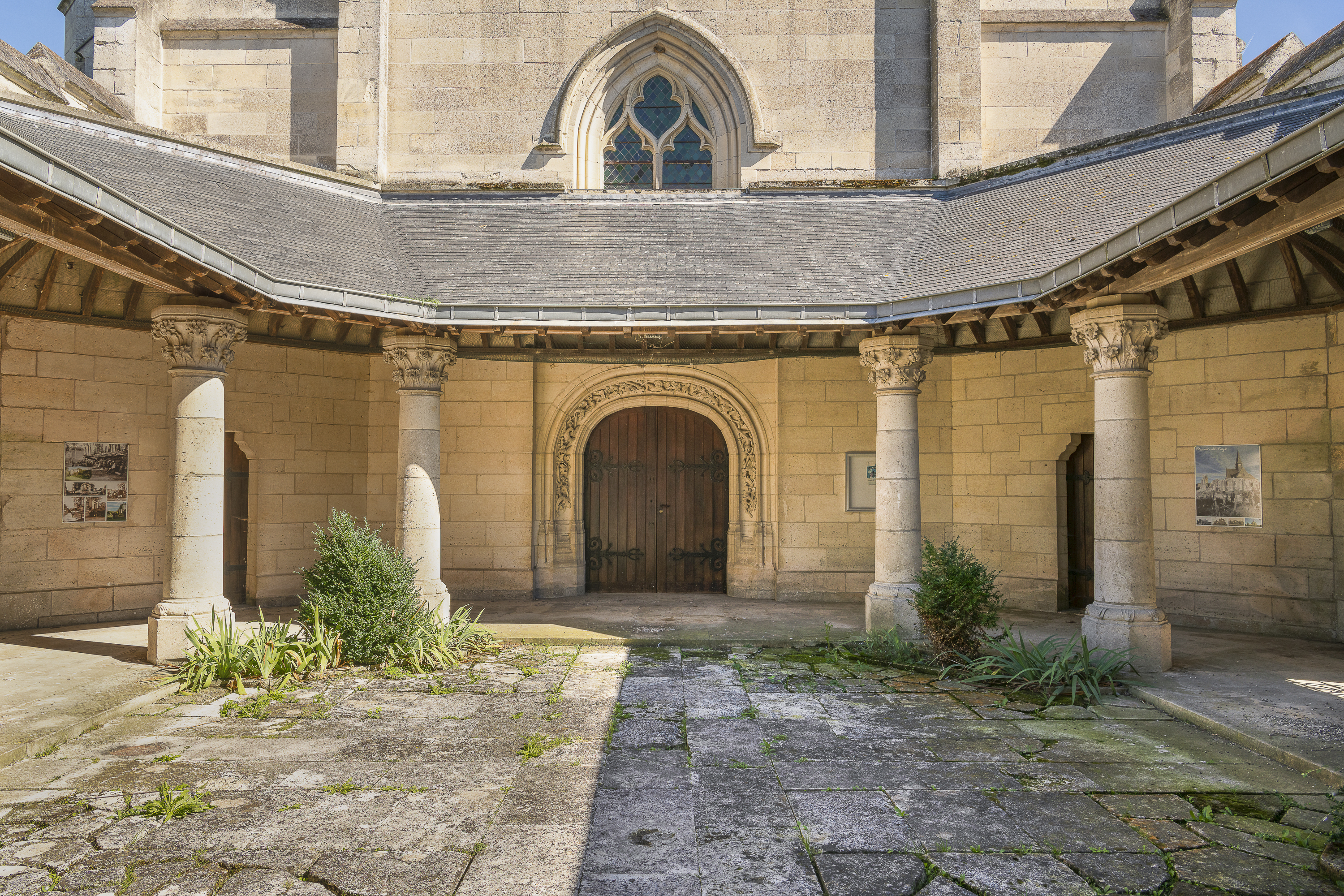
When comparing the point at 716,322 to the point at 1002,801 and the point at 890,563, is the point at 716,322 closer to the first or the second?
the point at 890,563

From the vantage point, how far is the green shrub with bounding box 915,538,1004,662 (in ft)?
20.7

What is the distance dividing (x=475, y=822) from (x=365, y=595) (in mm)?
3265

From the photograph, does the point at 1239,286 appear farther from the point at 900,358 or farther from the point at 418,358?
the point at 418,358

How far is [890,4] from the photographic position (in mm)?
10672

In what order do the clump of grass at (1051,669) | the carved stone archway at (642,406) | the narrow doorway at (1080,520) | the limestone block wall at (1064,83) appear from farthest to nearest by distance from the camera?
the limestone block wall at (1064,83)
the carved stone archway at (642,406)
the narrow doorway at (1080,520)
the clump of grass at (1051,669)

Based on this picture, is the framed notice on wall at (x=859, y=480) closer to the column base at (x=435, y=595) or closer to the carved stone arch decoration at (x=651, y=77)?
the carved stone arch decoration at (x=651, y=77)

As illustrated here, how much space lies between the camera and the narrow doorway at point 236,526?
942 centimetres

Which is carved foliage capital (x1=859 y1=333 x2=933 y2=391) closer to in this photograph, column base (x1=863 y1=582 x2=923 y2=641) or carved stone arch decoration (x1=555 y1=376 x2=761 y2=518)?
column base (x1=863 y1=582 x2=923 y2=641)

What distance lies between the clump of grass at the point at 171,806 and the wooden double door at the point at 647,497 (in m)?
6.84

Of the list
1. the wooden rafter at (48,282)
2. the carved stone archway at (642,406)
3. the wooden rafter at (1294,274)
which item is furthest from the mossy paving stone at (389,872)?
the wooden rafter at (1294,274)

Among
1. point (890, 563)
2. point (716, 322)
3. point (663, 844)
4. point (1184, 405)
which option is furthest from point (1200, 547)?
point (663, 844)

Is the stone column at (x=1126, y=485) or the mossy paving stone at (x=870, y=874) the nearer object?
the mossy paving stone at (x=870, y=874)

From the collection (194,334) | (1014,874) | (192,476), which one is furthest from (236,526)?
(1014,874)

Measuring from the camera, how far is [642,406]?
408 inches
